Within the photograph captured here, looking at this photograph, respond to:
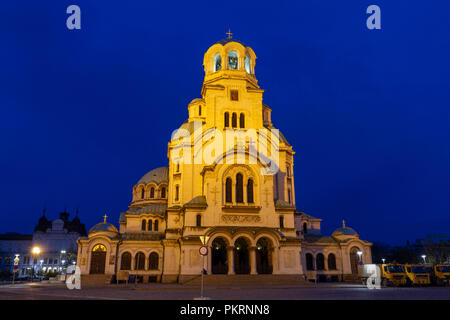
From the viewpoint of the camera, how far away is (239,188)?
36875 mm

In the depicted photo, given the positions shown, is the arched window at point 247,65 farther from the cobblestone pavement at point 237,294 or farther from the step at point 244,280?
the cobblestone pavement at point 237,294

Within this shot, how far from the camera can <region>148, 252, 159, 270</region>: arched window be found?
39.4 metres

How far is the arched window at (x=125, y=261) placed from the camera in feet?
127

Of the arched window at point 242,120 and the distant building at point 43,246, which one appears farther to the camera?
the distant building at point 43,246

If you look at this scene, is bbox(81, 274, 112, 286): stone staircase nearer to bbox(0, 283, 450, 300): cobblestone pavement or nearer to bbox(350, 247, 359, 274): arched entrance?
bbox(0, 283, 450, 300): cobblestone pavement

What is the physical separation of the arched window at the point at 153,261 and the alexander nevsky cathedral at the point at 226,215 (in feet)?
0.37

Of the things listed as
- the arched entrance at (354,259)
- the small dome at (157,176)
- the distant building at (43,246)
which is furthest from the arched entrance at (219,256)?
the distant building at (43,246)

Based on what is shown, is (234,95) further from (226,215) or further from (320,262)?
(320,262)

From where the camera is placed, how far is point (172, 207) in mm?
40125

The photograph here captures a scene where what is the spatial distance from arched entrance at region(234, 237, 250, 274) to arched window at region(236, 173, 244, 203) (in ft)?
13.3

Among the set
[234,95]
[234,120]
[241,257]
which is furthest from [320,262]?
[234,95]

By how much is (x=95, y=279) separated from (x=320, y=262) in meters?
25.3
